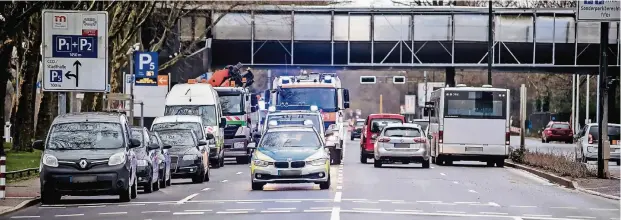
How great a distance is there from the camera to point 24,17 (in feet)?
98.4

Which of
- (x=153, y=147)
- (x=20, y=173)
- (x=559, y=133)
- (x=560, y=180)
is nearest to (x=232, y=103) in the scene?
(x=20, y=173)

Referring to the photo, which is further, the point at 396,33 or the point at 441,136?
the point at 396,33

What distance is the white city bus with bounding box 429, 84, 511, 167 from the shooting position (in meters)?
45.7

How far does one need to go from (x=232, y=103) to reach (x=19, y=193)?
907 inches

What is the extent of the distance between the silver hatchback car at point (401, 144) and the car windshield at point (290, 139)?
37.3ft

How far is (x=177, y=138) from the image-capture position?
35.1 meters

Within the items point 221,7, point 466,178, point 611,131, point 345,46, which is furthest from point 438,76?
point 466,178

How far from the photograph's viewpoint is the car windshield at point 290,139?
98.5ft

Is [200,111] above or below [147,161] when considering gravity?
above

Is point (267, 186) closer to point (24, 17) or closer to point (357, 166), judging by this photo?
point (24, 17)

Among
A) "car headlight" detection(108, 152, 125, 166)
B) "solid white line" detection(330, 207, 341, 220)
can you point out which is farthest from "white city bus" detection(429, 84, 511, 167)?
"solid white line" detection(330, 207, 341, 220)

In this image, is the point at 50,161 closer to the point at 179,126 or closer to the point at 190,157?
the point at 190,157

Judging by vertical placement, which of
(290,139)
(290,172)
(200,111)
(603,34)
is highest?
(603,34)

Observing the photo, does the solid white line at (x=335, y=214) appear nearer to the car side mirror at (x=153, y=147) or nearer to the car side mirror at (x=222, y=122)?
the car side mirror at (x=153, y=147)
